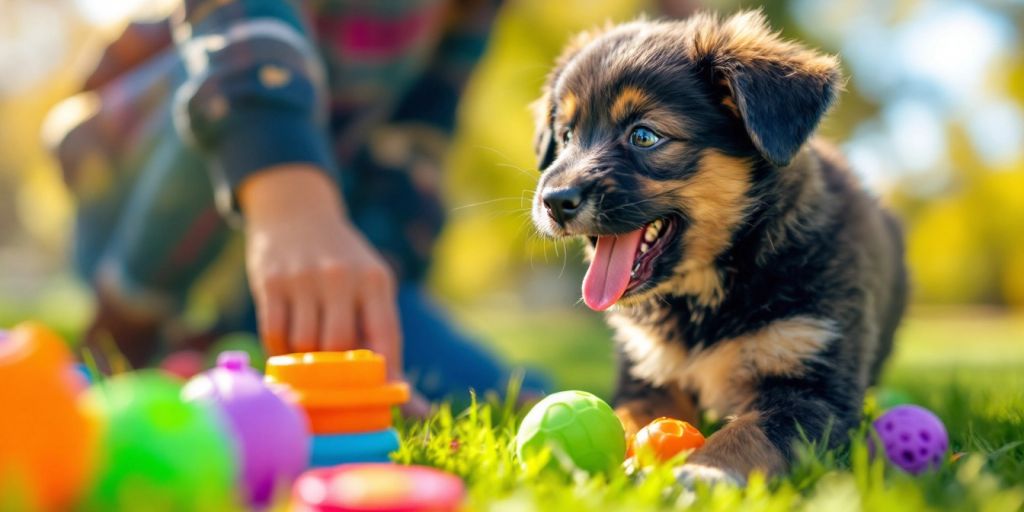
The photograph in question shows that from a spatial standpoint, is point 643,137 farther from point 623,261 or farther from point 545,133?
point 545,133

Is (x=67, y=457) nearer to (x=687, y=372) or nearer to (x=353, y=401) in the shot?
(x=353, y=401)

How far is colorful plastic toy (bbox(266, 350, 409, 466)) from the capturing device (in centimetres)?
186

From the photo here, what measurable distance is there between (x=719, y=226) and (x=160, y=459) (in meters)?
1.63

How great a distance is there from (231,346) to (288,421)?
2691 millimetres

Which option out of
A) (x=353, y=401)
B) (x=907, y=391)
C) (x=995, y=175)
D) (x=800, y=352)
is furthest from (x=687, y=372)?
(x=995, y=175)

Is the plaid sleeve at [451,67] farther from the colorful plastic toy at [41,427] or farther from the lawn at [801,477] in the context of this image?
the colorful plastic toy at [41,427]

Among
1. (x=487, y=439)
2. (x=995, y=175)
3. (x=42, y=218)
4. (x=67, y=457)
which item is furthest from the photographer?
(x=995, y=175)

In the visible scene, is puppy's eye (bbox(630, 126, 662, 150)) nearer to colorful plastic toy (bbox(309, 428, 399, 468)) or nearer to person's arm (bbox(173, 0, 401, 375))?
person's arm (bbox(173, 0, 401, 375))

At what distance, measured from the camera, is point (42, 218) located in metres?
11.6

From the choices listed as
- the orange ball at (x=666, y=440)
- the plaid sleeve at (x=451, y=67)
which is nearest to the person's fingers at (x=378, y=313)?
the orange ball at (x=666, y=440)

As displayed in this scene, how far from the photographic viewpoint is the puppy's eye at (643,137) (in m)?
2.54

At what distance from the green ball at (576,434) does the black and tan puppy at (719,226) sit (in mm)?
405

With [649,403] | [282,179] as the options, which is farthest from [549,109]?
[649,403]

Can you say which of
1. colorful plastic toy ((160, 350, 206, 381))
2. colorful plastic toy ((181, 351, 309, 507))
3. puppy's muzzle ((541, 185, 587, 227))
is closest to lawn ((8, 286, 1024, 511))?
colorful plastic toy ((181, 351, 309, 507))
